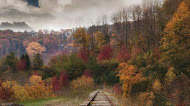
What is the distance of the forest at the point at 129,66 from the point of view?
1350 centimetres

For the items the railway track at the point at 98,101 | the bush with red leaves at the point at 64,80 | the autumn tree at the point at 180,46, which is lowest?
the bush with red leaves at the point at 64,80

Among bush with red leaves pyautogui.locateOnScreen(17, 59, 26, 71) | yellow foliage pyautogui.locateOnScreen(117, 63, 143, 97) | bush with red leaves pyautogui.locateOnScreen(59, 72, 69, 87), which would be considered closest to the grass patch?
yellow foliage pyautogui.locateOnScreen(117, 63, 143, 97)

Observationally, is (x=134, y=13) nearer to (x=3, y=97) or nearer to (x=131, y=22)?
(x=131, y=22)

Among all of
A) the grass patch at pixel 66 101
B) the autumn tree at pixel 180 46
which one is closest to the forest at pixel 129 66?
the autumn tree at pixel 180 46

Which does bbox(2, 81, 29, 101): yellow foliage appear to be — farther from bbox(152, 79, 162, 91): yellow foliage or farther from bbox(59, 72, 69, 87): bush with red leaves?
bbox(59, 72, 69, 87): bush with red leaves

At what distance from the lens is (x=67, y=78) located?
1366 inches

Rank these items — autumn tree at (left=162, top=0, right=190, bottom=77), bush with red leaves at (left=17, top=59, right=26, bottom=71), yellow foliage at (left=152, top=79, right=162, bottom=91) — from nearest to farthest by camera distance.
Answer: yellow foliage at (left=152, top=79, right=162, bottom=91), autumn tree at (left=162, top=0, right=190, bottom=77), bush with red leaves at (left=17, top=59, right=26, bottom=71)

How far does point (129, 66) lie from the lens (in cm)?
1912

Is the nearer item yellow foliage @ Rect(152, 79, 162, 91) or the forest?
yellow foliage @ Rect(152, 79, 162, 91)

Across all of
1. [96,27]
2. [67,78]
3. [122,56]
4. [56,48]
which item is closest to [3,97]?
[67,78]

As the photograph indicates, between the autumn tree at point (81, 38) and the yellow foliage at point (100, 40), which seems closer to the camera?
the autumn tree at point (81, 38)

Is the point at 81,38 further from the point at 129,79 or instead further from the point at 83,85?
the point at 129,79

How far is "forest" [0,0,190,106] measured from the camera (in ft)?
44.3

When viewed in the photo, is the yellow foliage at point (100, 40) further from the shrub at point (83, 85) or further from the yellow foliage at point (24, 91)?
the yellow foliage at point (24, 91)
